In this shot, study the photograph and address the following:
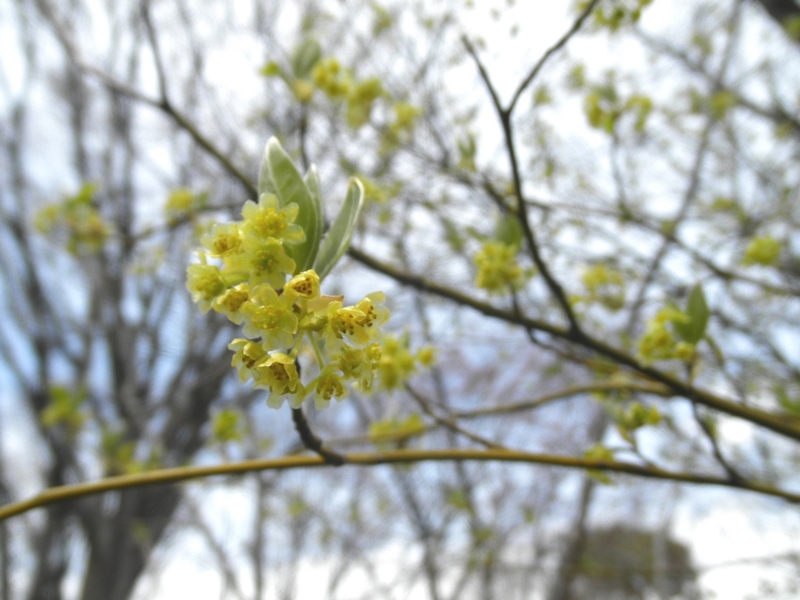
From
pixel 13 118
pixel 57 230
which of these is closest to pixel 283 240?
pixel 57 230

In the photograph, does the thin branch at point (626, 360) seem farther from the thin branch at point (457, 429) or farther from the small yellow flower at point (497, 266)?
the thin branch at point (457, 429)

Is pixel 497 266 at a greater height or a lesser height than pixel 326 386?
greater

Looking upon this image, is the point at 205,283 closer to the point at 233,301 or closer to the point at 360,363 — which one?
the point at 233,301

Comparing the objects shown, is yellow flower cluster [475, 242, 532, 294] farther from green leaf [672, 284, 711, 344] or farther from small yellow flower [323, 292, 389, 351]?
small yellow flower [323, 292, 389, 351]

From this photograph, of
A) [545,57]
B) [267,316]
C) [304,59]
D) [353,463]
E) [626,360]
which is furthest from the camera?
[304,59]

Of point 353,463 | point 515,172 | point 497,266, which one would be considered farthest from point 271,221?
point 497,266

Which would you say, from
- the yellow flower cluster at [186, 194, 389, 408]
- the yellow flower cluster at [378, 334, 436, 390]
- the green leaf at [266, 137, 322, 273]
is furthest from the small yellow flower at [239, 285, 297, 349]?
the yellow flower cluster at [378, 334, 436, 390]
